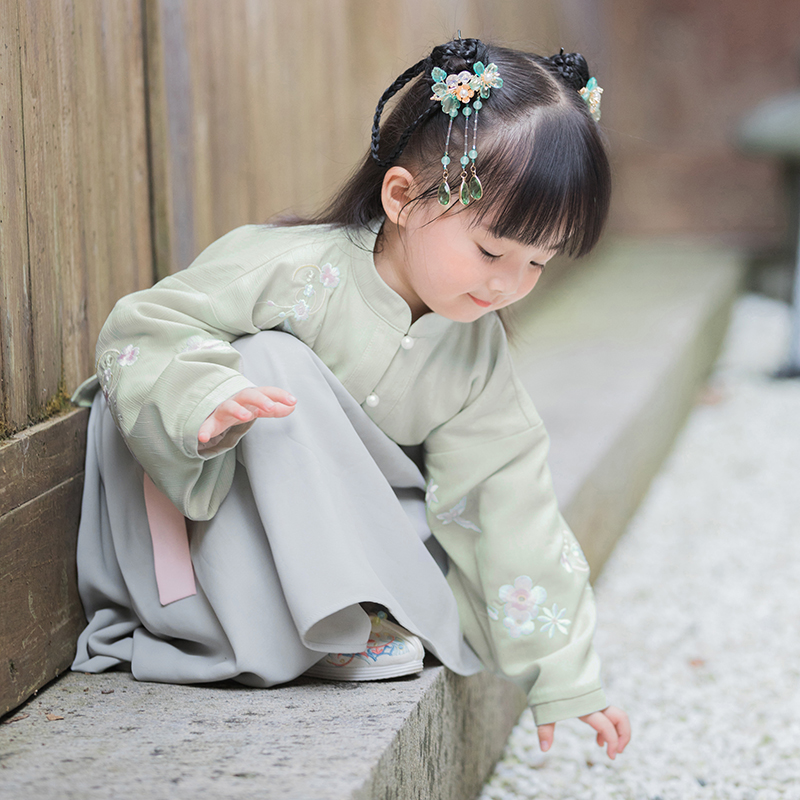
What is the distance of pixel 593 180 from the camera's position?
3.76 feet

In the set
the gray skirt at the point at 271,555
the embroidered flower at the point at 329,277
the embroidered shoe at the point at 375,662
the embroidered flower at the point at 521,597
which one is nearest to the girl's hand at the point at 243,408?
the gray skirt at the point at 271,555

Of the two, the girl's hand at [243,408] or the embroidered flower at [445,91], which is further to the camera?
the embroidered flower at [445,91]

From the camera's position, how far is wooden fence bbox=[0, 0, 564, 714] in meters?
1.16

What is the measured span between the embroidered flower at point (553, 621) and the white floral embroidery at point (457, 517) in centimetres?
14

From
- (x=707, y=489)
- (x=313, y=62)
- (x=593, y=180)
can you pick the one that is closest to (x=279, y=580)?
(x=593, y=180)

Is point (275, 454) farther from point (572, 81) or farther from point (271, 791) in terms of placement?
point (572, 81)

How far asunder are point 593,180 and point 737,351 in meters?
4.00

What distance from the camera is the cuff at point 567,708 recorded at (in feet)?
4.26

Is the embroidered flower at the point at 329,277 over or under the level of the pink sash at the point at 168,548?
over

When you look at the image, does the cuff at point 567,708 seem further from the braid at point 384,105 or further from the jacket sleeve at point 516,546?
the braid at point 384,105

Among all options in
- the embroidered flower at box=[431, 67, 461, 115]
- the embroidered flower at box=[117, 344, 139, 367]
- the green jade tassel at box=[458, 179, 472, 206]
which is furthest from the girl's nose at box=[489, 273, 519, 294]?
the embroidered flower at box=[117, 344, 139, 367]

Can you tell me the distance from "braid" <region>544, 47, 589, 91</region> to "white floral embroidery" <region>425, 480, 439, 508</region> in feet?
1.82

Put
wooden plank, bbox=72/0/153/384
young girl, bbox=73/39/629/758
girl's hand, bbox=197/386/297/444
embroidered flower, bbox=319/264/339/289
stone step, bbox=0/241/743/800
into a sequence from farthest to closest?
wooden plank, bbox=72/0/153/384
embroidered flower, bbox=319/264/339/289
young girl, bbox=73/39/629/758
girl's hand, bbox=197/386/297/444
stone step, bbox=0/241/743/800

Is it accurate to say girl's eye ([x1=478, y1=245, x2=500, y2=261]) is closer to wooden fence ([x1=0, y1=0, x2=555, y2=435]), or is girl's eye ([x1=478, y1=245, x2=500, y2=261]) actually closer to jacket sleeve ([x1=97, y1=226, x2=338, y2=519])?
jacket sleeve ([x1=97, y1=226, x2=338, y2=519])
